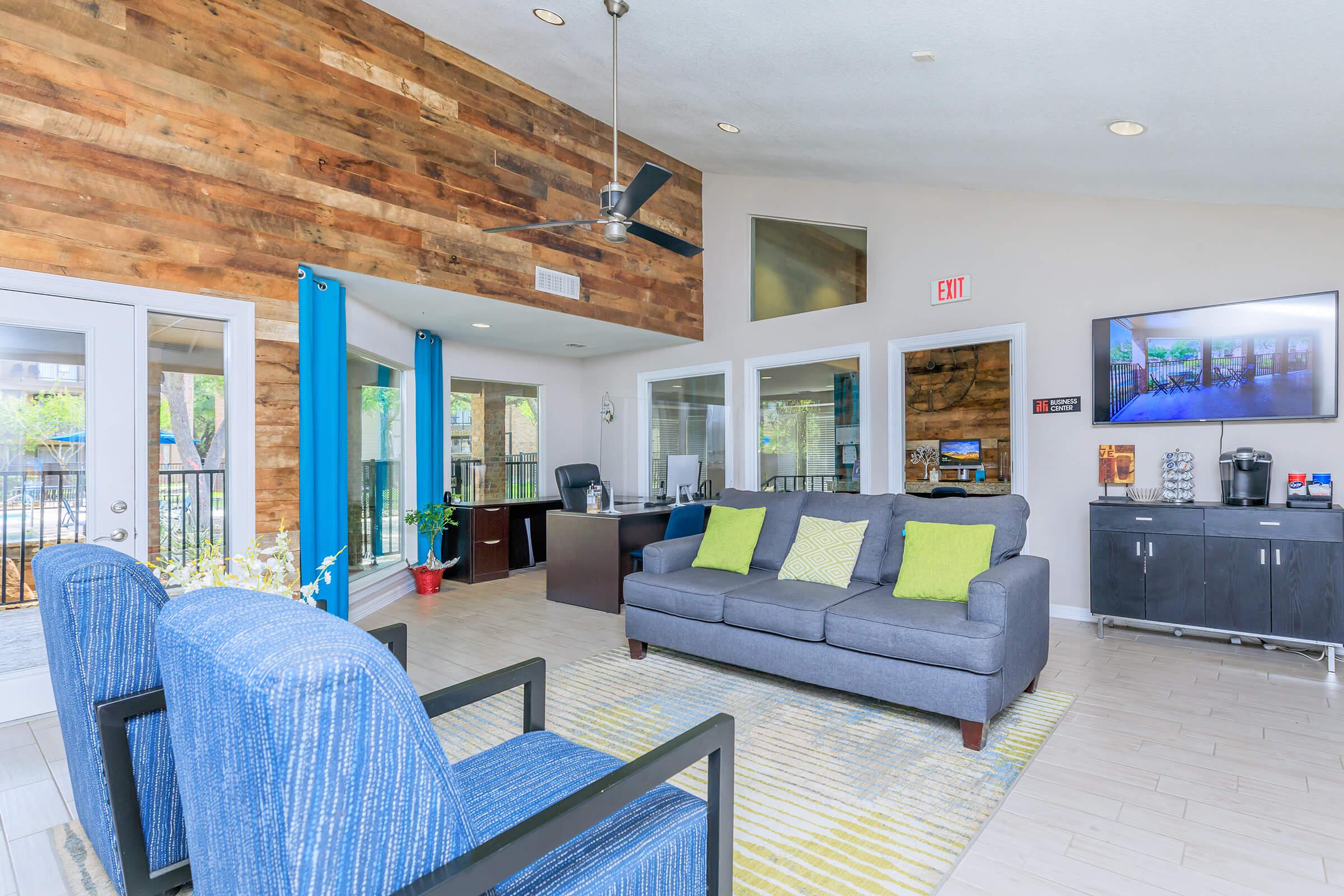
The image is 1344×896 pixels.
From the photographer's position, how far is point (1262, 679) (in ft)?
11.4

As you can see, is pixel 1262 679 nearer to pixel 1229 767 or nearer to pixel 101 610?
pixel 1229 767

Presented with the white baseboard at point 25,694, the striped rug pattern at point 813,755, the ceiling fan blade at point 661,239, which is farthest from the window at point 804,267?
the white baseboard at point 25,694

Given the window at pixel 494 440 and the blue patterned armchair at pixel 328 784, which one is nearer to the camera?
the blue patterned armchair at pixel 328 784

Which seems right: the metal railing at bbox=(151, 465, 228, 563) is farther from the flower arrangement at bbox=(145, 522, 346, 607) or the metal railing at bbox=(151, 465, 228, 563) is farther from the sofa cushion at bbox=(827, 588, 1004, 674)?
the sofa cushion at bbox=(827, 588, 1004, 674)

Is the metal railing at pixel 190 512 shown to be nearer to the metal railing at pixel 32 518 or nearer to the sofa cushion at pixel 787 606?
the metal railing at pixel 32 518

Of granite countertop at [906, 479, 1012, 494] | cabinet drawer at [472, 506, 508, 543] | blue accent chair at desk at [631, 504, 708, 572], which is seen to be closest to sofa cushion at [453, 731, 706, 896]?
blue accent chair at desk at [631, 504, 708, 572]

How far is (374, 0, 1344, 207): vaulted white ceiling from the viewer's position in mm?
2455

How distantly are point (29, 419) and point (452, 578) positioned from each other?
3754 millimetres

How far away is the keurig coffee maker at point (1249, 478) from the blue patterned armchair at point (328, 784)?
4.27 m

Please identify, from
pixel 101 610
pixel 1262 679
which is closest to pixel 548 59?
pixel 101 610

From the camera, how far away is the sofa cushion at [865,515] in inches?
145

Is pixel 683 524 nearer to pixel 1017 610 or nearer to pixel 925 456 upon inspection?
pixel 925 456

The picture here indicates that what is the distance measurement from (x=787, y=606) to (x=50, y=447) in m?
3.58

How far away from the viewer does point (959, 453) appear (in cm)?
531
